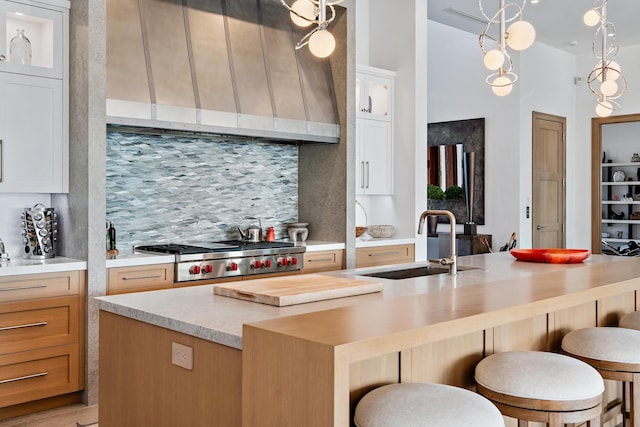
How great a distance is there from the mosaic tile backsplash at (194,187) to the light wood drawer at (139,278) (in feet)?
1.93

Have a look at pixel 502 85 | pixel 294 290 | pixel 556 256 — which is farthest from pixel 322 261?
pixel 294 290

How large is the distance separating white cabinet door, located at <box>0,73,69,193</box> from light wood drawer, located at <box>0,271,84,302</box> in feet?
1.97

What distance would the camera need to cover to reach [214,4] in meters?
4.72

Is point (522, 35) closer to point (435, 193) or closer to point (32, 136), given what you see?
point (32, 136)

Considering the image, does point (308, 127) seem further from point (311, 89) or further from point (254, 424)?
point (254, 424)

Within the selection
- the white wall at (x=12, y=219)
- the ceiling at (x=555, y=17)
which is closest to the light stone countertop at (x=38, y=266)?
the white wall at (x=12, y=219)

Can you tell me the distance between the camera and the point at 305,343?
61.1 inches

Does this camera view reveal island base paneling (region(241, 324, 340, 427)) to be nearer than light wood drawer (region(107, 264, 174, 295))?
Yes

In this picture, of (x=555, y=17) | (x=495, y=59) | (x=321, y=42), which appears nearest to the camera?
(x=321, y=42)

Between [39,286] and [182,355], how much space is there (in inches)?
73.6

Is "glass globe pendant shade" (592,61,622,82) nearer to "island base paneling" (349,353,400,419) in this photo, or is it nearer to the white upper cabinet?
the white upper cabinet

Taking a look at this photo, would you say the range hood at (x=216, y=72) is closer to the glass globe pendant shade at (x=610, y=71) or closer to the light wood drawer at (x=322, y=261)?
the light wood drawer at (x=322, y=261)

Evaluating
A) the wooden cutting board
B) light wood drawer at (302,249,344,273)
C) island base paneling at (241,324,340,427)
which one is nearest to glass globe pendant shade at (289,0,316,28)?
the wooden cutting board

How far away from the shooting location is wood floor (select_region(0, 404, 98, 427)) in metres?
3.41
